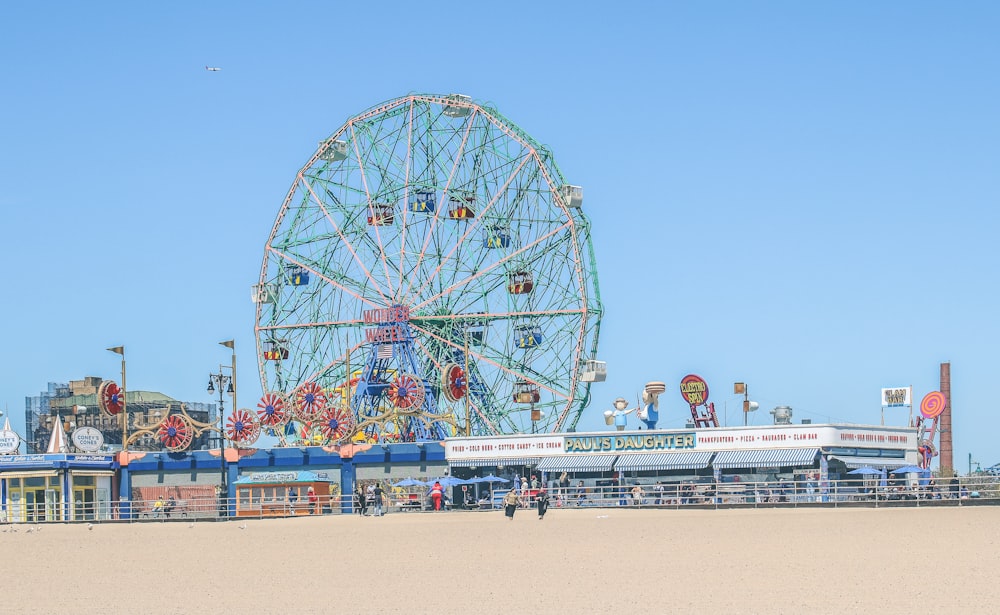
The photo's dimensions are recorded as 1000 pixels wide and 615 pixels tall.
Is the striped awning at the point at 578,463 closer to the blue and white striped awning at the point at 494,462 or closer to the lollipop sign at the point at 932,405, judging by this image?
the blue and white striped awning at the point at 494,462

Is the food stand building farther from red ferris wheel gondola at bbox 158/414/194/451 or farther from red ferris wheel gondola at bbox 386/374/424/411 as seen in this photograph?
red ferris wheel gondola at bbox 158/414/194/451

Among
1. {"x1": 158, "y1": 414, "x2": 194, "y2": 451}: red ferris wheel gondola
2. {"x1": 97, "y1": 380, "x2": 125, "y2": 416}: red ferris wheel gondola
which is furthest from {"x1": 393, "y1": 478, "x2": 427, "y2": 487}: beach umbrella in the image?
{"x1": 97, "y1": 380, "x2": 125, "y2": 416}: red ferris wheel gondola

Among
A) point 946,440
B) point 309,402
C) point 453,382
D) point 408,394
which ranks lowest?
point 946,440

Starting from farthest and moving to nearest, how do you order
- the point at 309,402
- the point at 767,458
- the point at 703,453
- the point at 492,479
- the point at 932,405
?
the point at 932,405 → the point at 309,402 → the point at 492,479 → the point at 703,453 → the point at 767,458

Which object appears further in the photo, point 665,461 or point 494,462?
point 494,462

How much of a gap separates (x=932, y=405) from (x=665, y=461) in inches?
927

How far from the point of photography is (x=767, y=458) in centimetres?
6038

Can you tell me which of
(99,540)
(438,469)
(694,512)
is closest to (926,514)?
(694,512)

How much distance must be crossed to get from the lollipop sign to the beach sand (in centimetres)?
3381

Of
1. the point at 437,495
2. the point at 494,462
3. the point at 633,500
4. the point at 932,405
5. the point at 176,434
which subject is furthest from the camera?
the point at 932,405

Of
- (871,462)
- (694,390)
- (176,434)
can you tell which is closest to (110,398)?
(176,434)

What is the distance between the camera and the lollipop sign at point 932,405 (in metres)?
79.9

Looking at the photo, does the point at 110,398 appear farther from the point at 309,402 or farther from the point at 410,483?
the point at 410,483

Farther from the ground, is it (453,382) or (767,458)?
(453,382)
